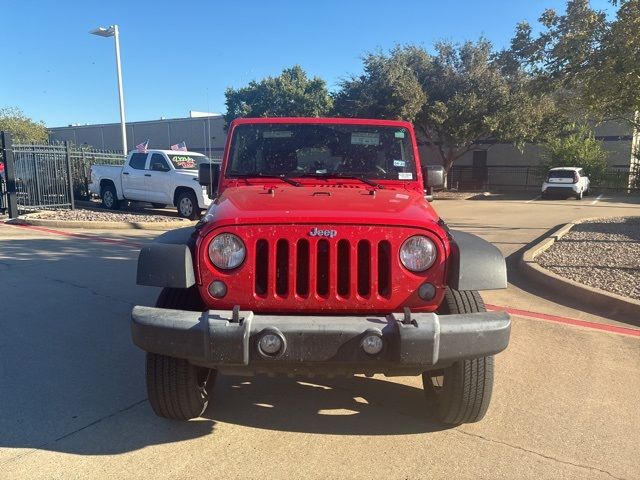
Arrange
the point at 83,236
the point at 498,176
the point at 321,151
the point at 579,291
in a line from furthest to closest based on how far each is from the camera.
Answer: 1. the point at 498,176
2. the point at 83,236
3. the point at 579,291
4. the point at 321,151

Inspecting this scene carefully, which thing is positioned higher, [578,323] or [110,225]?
[110,225]

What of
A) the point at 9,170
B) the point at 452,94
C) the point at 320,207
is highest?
the point at 452,94

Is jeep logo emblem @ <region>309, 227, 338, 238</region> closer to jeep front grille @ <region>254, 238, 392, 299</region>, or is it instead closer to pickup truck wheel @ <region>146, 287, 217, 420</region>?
jeep front grille @ <region>254, 238, 392, 299</region>

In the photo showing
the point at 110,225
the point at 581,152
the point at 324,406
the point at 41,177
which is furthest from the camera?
the point at 581,152

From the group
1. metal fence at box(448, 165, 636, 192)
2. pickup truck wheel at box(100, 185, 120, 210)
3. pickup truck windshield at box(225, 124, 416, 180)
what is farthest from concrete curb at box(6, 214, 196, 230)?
metal fence at box(448, 165, 636, 192)

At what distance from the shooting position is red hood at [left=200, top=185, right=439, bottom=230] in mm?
2801

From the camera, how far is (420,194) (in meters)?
3.99

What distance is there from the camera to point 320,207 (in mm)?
2979

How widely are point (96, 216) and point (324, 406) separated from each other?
11851 millimetres

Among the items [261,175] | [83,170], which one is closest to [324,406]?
[261,175]

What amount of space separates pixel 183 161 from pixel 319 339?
12.6 metres

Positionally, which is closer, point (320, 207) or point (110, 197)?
point (320, 207)

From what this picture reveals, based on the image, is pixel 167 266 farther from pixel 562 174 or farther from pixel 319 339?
pixel 562 174

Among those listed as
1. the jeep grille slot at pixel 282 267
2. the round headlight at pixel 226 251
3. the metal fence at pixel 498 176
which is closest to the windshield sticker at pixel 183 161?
the round headlight at pixel 226 251
